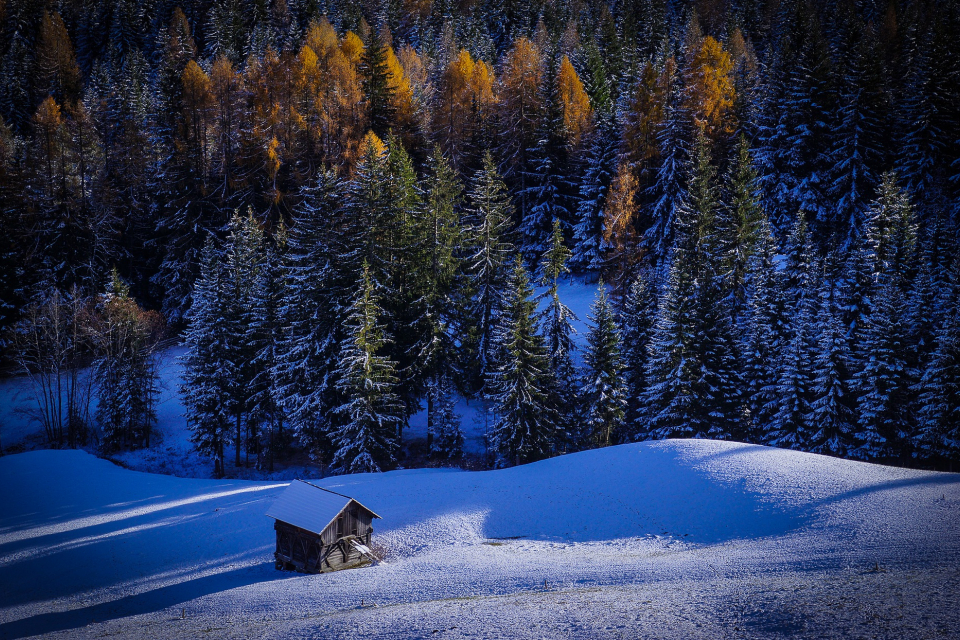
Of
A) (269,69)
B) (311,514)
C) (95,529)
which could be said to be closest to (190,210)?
(269,69)

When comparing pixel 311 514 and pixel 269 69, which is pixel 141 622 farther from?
pixel 269 69

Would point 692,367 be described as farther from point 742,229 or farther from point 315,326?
point 315,326

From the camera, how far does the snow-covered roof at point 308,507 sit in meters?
17.6

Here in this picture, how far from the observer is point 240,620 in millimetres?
14375

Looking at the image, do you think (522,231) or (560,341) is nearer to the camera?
(560,341)

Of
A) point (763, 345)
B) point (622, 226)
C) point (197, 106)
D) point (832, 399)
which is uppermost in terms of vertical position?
point (197, 106)

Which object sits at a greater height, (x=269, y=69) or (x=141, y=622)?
(x=269, y=69)

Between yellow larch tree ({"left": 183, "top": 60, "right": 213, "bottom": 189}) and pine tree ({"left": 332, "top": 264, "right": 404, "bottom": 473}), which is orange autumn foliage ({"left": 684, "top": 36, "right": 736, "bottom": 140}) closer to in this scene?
pine tree ({"left": 332, "top": 264, "right": 404, "bottom": 473})

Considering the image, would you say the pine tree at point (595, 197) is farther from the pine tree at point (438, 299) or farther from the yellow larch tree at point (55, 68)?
the yellow larch tree at point (55, 68)

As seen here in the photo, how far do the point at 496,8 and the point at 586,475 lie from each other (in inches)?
3400

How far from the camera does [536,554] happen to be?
59.3 feet

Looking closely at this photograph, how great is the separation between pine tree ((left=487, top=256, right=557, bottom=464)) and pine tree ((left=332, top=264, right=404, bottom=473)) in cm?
554

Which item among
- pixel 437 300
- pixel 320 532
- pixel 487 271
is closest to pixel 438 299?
pixel 437 300

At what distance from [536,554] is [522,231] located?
32168 mm
